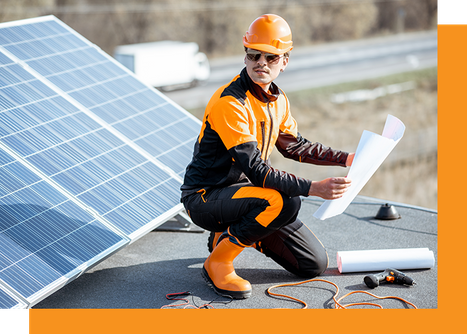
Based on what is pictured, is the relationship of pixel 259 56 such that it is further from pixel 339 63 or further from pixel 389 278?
pixel 339 63

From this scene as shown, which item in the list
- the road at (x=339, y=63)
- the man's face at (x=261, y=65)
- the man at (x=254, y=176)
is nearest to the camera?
the man at (x=254, y=176)

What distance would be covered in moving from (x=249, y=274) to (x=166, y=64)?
2012 cm

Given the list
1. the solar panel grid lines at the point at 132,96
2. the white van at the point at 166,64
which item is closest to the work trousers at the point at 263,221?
the solar panel grid lines at the point at 132,96

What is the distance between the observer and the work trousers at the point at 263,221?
3809mm

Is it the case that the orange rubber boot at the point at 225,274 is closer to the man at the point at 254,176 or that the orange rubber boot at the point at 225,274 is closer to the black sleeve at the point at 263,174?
the man at the point at 254,176

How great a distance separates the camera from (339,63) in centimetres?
3331

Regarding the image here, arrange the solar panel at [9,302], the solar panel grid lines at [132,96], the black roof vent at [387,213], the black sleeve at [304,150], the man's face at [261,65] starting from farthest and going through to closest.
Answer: the black roof vent at [387,213], the solar panel grid lines at [132,96], the black sleeve at [304,150], the man's face at [261,65], the solar panel at [9,302]

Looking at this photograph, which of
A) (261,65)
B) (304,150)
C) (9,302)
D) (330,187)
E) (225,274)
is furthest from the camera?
(304,150)

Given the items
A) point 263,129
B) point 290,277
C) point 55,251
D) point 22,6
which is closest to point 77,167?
point 55,251

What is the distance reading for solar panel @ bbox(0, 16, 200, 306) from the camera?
377 cm

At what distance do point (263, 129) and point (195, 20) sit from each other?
33.2m

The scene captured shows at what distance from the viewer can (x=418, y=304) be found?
3836 millimetres

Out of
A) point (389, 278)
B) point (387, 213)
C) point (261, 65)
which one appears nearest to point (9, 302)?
point (261, 65)

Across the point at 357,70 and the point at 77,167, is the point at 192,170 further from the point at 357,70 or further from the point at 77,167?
the point at 357,70
